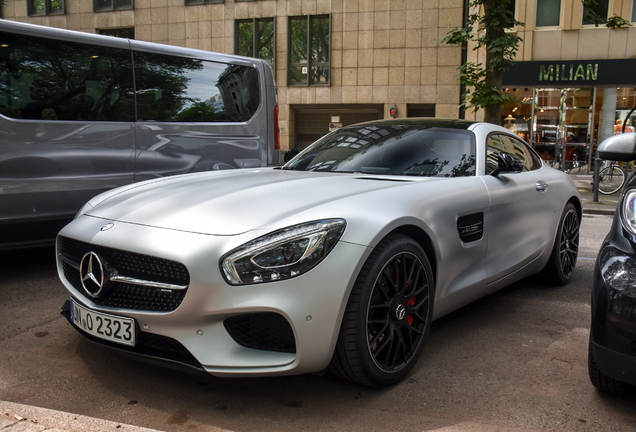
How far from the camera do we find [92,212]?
320 centimetres

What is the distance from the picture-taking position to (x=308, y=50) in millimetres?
21109

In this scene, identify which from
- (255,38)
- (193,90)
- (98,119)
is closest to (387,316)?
(98,119)

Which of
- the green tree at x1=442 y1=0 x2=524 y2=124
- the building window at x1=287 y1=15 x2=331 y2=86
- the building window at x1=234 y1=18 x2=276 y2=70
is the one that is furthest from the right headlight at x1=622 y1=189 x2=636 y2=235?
the building window at x1=234 y1=18 x2=276 y2=70

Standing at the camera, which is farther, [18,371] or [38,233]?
[38,233]

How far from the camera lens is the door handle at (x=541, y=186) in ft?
14.5

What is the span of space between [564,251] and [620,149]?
82.7 inches

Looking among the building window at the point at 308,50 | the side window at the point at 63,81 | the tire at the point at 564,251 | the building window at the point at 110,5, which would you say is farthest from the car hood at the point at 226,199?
the building window at the point at 110,5

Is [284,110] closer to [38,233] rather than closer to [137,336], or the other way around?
[38,233]

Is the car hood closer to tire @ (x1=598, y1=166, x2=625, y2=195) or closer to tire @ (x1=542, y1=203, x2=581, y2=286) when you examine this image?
tire @ (x1=542, y1=203, x2=581, y2=286)

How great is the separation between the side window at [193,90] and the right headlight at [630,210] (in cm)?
416

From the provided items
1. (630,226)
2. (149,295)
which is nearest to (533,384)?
(630,226)

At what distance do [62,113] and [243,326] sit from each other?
3.25 meters

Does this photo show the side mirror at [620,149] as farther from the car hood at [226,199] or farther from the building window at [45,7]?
the building window at [45,7]

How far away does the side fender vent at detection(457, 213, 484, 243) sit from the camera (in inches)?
134
